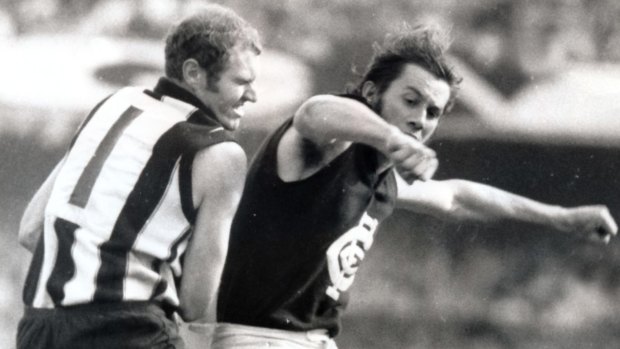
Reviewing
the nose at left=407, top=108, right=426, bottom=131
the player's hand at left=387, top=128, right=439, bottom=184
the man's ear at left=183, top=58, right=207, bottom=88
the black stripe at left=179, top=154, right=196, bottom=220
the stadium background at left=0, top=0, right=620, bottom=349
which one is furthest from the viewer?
the stadium background at left=0, top=0, right=620, bottom=349

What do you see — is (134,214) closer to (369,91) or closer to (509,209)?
(369,91)

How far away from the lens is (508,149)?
1711mm

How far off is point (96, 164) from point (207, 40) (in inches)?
8.4

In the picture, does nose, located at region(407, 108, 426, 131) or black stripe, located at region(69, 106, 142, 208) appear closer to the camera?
black stripe, located at region(69, 106, 142, 208)

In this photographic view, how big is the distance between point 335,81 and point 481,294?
0.48 m

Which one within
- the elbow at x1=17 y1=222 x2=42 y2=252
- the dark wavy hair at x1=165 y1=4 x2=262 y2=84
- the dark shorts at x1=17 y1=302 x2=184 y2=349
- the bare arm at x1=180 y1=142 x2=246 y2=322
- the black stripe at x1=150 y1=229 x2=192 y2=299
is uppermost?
the dark wavy hair at x1=165 y1=4 x2=262 y2=84

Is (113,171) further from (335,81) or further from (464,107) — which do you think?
(464,107)

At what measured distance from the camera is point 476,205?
4.69 feet

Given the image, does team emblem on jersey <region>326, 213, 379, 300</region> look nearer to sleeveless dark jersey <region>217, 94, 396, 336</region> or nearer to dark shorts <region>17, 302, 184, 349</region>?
sleeveless dark jersey <region>217, 94, 396, 336</region>

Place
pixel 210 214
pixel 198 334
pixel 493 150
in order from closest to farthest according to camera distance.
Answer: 1. pixel 210 214
2. pixel 198 334
3. pixel 493 150

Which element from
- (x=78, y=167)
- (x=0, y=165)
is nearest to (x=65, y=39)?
(x=0, y=165)

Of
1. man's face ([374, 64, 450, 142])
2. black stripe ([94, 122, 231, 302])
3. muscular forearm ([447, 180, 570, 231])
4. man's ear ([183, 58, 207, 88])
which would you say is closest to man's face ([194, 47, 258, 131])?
man's ear ([183, 58, 207, 88])


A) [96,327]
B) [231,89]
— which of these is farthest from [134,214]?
[231,89]

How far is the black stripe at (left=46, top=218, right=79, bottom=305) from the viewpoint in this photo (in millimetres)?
953
